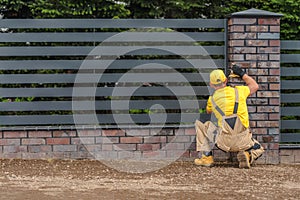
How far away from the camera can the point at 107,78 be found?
302 inches

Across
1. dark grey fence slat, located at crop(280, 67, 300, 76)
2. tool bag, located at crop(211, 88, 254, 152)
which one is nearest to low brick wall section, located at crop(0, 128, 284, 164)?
tool bag, located at crop(211, 88, 254, 152)

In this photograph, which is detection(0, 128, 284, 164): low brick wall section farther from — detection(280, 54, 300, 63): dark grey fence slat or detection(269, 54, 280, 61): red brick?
detection(280, 54, 300, 63): dark grey fence slat

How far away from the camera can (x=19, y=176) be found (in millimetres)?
6672

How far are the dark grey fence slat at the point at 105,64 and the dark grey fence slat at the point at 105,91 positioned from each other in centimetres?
29

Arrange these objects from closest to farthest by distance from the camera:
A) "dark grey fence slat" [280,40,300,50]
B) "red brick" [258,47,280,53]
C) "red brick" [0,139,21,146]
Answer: "red brick" [0,139,21,146] < "red brick" [258,47,280,53] < "dark grey fence slat" [280,40,300,50]

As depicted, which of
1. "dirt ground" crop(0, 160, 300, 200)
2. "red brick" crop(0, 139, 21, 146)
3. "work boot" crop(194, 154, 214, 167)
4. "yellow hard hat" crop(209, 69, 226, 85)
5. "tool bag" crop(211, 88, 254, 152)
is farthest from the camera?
"red brick" crop(0, 139, 21, 146)

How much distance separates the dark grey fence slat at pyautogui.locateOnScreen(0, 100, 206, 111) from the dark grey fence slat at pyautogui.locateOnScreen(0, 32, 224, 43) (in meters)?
0.84

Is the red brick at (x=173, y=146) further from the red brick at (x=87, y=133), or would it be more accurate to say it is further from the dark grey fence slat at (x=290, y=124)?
the dark grey fence slat at (x=290, y=124)

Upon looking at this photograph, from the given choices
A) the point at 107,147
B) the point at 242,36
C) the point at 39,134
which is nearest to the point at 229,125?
the point at 242,36

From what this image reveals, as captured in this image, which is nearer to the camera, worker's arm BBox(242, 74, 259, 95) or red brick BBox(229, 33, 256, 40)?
worker's arm BBox(242, 74, 259, 95)

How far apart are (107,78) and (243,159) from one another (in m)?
2.10

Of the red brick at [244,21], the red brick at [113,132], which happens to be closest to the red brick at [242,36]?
the red brick at [244,21]

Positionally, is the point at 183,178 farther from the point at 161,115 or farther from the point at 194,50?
the point at 194,50

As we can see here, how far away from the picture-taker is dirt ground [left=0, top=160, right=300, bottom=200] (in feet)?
18.7
